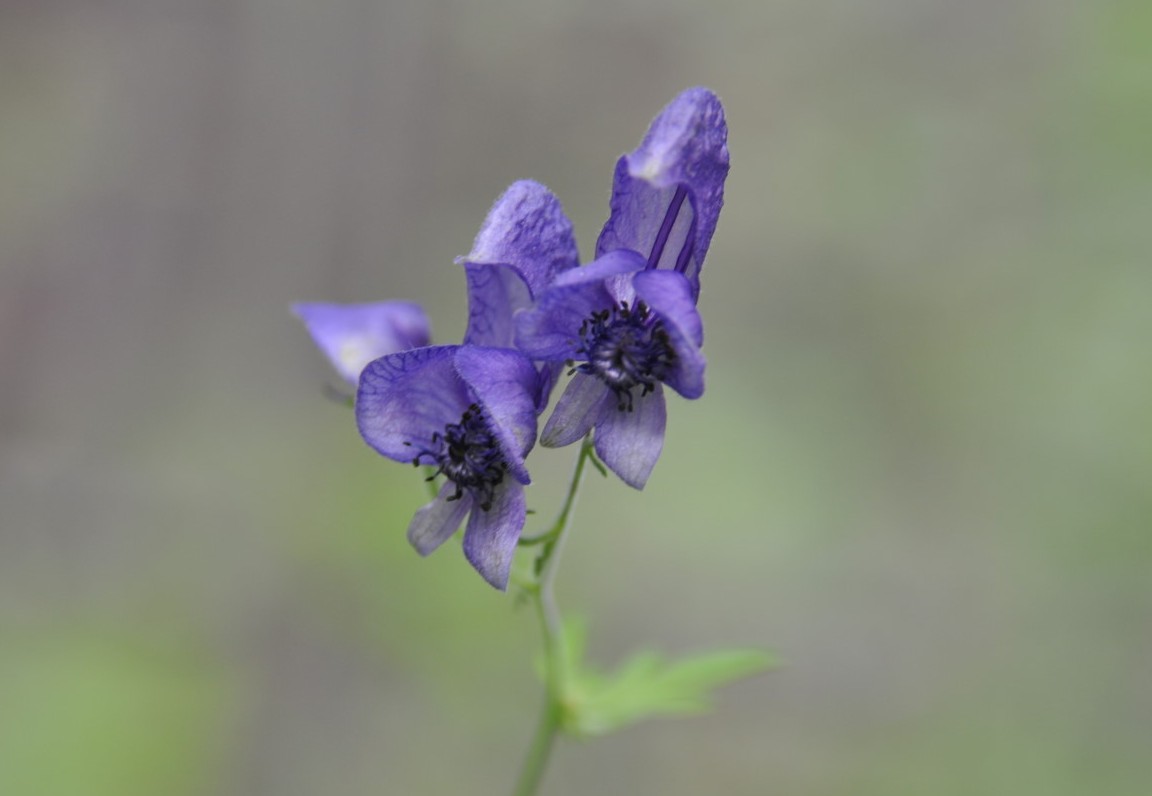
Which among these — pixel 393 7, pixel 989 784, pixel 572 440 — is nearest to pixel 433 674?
pixel 989 784

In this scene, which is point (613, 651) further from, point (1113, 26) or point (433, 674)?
point (1113, 26)

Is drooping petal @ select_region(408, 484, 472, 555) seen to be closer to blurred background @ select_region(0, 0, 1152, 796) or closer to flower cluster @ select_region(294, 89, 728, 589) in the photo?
flower cluster @ select_region(294, 89, 728, 589)

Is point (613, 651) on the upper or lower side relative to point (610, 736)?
upper

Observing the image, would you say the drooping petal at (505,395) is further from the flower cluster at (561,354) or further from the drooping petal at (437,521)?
the drooping petal at (437,521)

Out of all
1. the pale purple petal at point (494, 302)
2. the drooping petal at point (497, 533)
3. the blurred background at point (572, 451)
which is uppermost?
the blurred background at point (572, 451)

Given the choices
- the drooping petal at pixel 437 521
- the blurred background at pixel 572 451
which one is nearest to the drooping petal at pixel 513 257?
the drooping petal at pixel 437 521

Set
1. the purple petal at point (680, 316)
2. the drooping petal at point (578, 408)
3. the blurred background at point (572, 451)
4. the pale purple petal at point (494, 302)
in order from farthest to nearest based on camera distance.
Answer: the blurred background at point (572, 451) → the pale purple petal at point (494, 302) → the drooping petal at point (578, 408) → the purple petal at point (680, 316)
